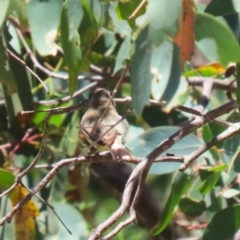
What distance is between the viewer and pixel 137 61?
1413mm

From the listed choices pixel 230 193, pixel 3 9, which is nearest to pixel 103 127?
pixel 230 193

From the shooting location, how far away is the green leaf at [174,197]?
7.53 ft

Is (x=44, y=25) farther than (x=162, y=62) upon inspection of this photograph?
Yes

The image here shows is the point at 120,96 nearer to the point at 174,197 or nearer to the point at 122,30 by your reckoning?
the point at 174,197

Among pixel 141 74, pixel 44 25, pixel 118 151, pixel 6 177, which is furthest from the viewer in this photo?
pixel 6 177

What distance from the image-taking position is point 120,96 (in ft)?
9.71

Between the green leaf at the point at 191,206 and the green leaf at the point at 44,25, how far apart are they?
45.1 inches

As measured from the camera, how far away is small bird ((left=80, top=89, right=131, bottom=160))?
2.22m

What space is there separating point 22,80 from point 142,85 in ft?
3.73

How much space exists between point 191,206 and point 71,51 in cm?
117

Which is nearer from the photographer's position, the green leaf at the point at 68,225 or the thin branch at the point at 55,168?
the thin branch at the point at 55,168

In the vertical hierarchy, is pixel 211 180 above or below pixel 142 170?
below

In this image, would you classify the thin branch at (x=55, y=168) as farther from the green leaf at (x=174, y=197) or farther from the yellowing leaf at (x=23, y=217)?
the yellowing leaf at (x=23, y=217)

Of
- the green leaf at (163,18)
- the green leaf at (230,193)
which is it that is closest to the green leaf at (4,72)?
the green leaf at (163,18)
